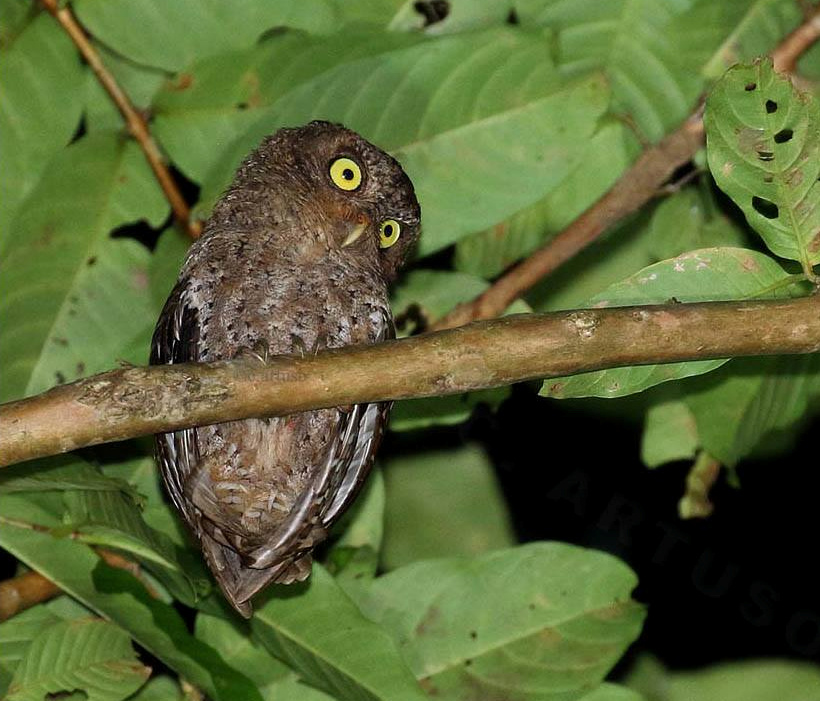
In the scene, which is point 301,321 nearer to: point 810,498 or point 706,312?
point 706,312

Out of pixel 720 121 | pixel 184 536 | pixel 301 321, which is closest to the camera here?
pixel 720 121

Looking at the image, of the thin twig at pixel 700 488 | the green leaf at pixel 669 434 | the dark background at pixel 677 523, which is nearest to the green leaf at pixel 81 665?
the dark background at pixel 677 523

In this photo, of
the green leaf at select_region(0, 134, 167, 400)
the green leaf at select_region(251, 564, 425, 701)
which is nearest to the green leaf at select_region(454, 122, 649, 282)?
the green leaf at select_region(0, 134, 167, 400)

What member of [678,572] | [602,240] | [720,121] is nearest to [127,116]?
[602,240]

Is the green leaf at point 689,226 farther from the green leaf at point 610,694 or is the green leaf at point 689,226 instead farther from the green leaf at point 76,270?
the green leaf at point 76,270

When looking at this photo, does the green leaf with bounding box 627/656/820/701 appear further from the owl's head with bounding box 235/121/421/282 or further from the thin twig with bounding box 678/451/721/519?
the owl's head with bounding box 235/121/421/282
